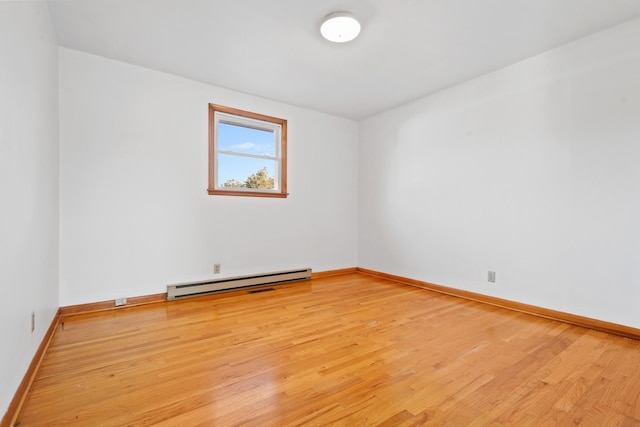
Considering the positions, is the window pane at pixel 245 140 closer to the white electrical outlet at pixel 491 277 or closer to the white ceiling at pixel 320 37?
the white ceiling at pixel 320 37

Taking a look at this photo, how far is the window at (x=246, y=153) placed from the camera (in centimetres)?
359

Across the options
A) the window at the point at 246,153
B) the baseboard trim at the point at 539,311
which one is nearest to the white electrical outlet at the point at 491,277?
the baseboard trim at the point at 539,311

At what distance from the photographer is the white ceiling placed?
2.19 m

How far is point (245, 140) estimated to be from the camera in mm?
3871

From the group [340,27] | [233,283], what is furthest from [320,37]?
[233,283]

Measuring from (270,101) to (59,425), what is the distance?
3697 mm

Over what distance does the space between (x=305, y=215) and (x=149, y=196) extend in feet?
6.66

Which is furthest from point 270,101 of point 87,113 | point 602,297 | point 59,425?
point 602,297

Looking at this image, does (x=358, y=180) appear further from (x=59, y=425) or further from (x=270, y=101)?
(x=59, y=425)

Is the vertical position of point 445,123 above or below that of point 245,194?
above

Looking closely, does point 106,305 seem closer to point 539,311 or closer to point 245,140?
point 245,140

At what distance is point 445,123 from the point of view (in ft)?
12.0

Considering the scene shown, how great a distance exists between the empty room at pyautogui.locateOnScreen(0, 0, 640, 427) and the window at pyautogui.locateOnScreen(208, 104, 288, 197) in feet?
0.10

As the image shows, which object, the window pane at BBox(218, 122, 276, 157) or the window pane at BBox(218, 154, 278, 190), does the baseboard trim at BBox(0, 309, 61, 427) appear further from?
the window pane at BBox(218, 122, 276, 157)
